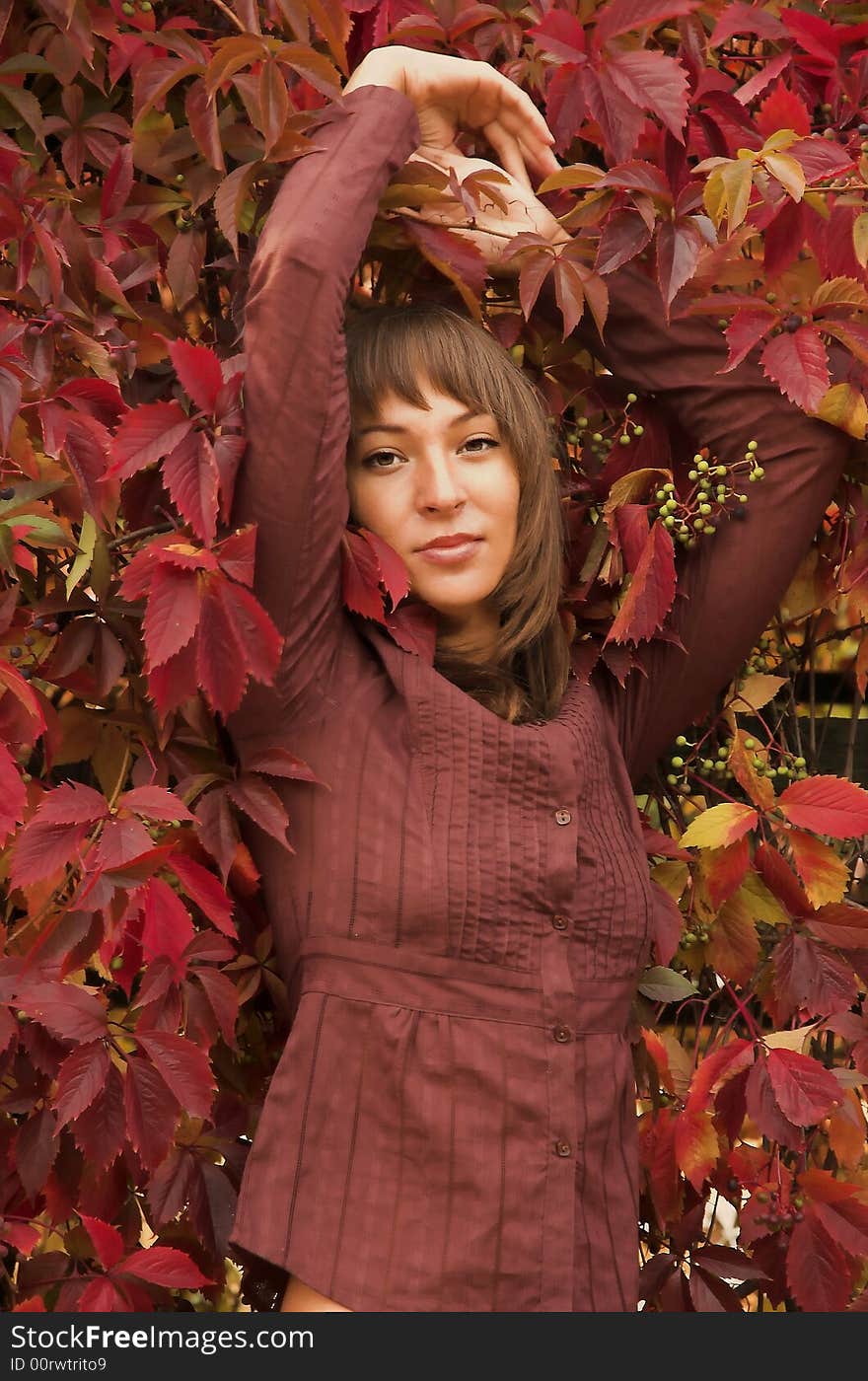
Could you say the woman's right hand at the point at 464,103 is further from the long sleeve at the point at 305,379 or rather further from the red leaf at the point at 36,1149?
the red leaf at the point at 36,1149

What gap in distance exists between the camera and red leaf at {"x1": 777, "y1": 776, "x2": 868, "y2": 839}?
4.88 ft

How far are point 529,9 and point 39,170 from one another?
1.76ft

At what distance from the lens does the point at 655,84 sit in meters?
1.41

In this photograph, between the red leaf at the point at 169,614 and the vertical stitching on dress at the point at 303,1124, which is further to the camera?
the vertical stitching on dress at the point at 303,1124

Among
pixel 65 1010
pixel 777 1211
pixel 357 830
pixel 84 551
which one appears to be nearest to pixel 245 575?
pixel 84 551

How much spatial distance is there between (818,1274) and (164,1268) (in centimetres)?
64

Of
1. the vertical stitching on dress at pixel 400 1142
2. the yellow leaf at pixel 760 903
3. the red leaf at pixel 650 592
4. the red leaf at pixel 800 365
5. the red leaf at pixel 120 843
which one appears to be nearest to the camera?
the red leaf at pixel 120 843

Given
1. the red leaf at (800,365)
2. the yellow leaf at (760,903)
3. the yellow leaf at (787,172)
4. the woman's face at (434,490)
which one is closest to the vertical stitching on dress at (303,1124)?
the woman's face at (434,490)

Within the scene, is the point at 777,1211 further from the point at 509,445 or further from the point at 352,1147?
the point at 509,445

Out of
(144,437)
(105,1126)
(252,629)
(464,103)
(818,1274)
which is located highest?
(464,103)

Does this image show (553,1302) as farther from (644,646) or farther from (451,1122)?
(644,646)

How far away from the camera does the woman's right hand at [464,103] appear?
1.48 meters

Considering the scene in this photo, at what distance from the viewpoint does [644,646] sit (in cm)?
164

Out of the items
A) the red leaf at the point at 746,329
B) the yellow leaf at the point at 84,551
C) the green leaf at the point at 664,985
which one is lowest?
the green leaf at the point at 664,985
